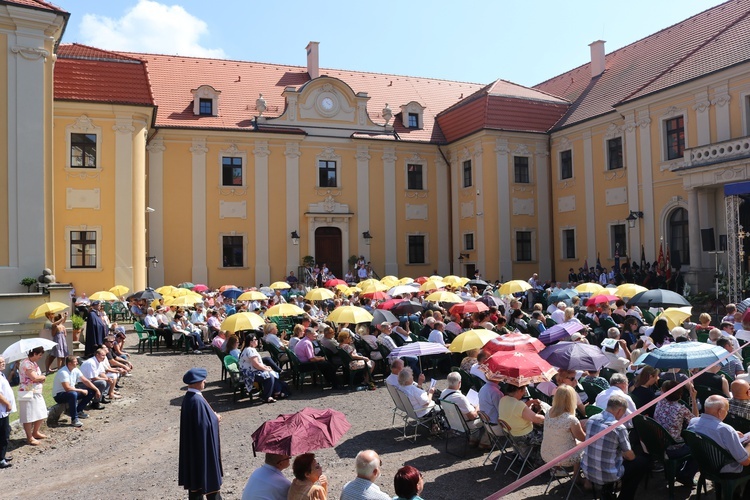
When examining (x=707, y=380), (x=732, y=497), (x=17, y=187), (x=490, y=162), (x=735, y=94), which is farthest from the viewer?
(x=490, y=162)

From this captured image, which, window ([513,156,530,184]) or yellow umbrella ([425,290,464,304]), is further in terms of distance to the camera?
window ([513,156,530,184])

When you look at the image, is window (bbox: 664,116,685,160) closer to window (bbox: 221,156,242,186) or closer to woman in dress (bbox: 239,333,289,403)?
window (bbox: 221,156,242,186)

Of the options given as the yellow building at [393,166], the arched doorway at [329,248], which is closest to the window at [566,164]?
the yellow building at [393,166]

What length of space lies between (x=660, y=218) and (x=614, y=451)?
21.1 meters

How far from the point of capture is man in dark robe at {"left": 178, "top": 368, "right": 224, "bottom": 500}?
6.14 m

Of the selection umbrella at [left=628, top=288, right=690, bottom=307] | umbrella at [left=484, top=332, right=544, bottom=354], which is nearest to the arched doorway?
umbrella at [left=628, top=288, right=690, bottom=307]

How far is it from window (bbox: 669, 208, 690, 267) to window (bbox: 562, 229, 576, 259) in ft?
18.4

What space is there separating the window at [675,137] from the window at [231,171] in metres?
18.7

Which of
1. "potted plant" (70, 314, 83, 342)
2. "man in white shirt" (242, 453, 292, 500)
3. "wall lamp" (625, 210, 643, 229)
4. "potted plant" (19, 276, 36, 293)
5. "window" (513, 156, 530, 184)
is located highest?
"window" (513, 156, 530, 184)

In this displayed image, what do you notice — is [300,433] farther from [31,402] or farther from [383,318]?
[383,318]

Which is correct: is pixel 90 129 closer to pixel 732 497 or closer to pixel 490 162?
pixel 490 162

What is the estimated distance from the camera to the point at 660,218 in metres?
24.8

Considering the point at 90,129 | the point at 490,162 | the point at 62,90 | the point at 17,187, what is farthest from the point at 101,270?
the point at 490,162

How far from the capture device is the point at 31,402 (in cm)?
912
